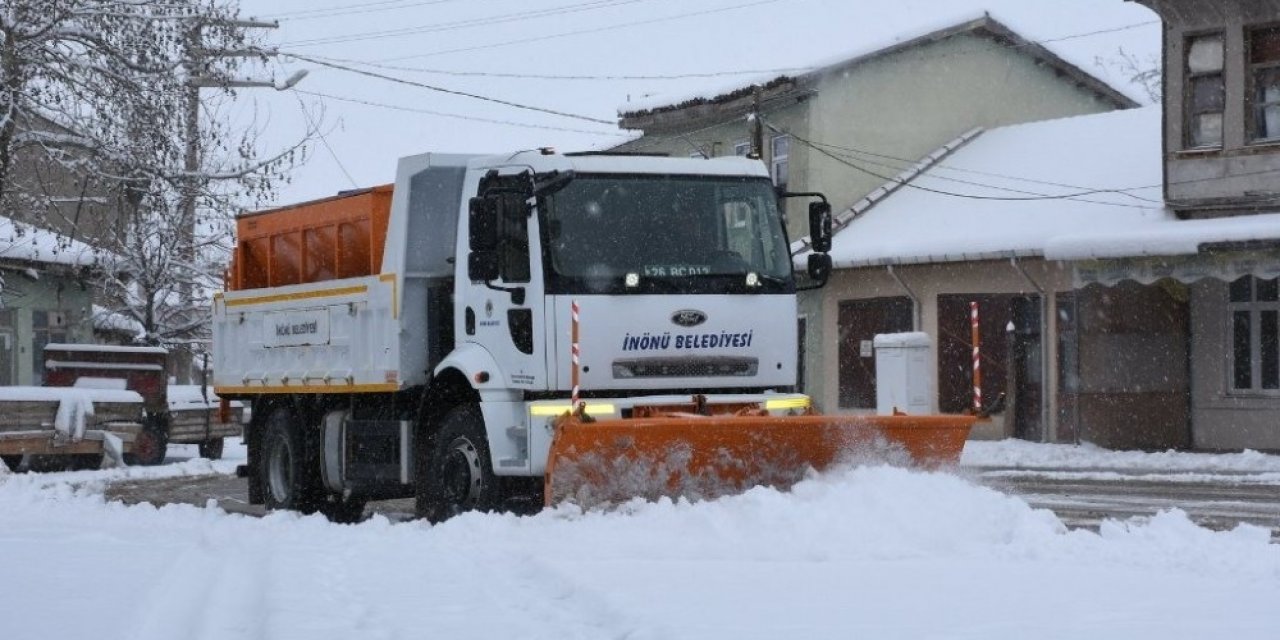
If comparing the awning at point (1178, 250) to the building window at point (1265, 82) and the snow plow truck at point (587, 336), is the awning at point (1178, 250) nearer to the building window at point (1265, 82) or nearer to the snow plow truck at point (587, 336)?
the building window at point (1265, 82)

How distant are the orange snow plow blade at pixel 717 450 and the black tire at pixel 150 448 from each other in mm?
17077

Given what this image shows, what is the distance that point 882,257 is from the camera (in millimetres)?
32188

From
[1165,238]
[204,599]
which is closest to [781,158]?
[1165,238]

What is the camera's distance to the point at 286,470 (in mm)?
17141

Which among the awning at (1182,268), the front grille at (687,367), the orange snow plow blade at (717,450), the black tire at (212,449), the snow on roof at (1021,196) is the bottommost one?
the black tire at (212,449)

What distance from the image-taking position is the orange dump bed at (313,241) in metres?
14.9

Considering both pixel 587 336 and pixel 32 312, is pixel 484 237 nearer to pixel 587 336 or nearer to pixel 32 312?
pixel 587 336

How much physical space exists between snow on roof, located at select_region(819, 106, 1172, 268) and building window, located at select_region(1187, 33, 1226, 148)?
137 centimetres

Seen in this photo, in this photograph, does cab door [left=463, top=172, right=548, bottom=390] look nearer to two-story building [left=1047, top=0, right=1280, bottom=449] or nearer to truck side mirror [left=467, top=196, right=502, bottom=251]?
truck side mirror [left=467, top=196, right=502, bottom=251]

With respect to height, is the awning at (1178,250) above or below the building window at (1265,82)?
below

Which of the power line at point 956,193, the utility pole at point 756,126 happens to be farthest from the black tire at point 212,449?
the power line at point 956,193

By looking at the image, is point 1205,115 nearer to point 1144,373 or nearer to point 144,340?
point 1144,373

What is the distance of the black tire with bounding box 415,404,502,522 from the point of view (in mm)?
13297

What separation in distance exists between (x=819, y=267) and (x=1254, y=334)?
1632cm
